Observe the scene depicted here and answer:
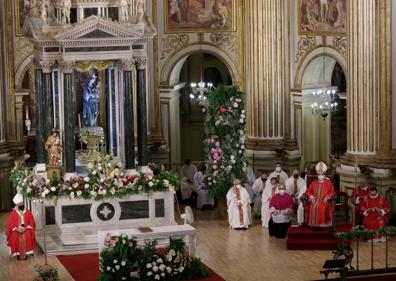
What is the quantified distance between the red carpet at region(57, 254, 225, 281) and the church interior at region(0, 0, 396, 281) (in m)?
0.04

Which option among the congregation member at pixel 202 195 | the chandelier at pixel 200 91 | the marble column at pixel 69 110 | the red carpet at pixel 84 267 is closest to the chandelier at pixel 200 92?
the chandelier at pixel 200 91

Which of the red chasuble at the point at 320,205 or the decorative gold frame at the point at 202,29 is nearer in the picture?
the red chasuble at the point at 320,205

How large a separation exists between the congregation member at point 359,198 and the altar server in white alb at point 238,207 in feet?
8.19

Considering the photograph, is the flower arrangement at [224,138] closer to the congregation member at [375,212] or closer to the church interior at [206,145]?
the church interior at [206,145]

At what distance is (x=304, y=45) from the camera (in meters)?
32.0

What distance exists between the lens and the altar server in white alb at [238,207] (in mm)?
27562

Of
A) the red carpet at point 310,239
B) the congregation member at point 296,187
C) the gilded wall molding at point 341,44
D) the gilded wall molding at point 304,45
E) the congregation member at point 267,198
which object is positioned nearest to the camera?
the red carpet at point 310,239

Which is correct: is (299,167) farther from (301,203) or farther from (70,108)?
(70,108)

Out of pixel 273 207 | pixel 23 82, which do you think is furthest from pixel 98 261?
pixel 23 82

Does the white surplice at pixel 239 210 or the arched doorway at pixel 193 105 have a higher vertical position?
the arched doorway at pixel 193 105

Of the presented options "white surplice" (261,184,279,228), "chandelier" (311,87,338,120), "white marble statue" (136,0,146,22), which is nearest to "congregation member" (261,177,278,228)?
"white surplice" (261,184,279,228)

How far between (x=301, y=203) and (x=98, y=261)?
5042 millimetres

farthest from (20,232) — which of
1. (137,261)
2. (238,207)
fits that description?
(238,207)

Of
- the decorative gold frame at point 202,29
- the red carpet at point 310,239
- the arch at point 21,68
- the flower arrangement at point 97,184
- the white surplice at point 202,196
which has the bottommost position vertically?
the red carpet at point 310,239
